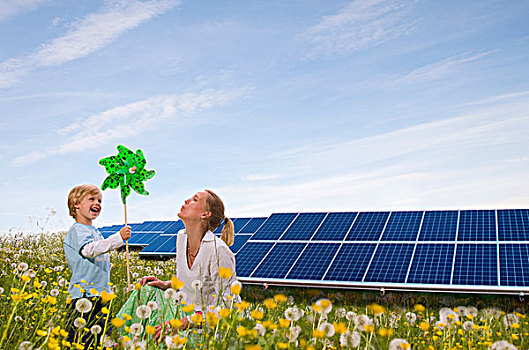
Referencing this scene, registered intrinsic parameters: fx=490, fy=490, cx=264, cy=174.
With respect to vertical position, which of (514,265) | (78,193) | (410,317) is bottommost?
(514,265)

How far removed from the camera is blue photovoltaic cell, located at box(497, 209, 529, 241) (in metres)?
10.8

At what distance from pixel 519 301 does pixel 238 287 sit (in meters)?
8.04

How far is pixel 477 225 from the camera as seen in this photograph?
38.0 ft

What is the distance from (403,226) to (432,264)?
2.09 meters

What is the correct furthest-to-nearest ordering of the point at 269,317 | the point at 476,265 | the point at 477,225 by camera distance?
the point at 477,225
the point at 476,265
the point at 269,317

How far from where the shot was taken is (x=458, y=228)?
1164 cm

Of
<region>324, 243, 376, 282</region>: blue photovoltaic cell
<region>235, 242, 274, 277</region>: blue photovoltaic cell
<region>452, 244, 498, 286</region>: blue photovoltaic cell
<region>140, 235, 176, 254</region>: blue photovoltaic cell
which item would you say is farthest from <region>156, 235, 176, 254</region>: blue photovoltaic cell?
<region>452, 244, 498, 286</region>: blue photovoltaic cell

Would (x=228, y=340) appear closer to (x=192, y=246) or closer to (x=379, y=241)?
(x=192, y=246)

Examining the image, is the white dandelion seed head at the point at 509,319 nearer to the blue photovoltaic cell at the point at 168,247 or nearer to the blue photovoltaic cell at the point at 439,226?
the blue photovoltaic cell at the point at 439,226

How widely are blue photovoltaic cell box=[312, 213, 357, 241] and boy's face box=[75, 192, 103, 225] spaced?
658 cm

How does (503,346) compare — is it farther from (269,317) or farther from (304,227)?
(304,227)

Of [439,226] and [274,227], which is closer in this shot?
[439,226]

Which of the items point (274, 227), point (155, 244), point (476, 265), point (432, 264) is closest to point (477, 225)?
point (476, 265)

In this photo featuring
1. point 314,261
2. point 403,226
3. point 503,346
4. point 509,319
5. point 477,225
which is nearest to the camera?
point 503,346
